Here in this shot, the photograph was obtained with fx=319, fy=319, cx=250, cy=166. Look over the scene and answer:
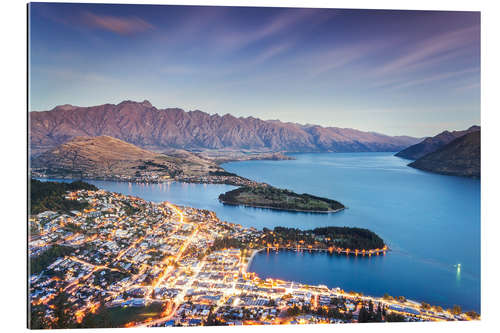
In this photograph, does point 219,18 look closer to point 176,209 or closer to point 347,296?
point 176,209

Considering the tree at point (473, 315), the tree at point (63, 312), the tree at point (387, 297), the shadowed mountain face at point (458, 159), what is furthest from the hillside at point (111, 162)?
the tree at point (473, 315)

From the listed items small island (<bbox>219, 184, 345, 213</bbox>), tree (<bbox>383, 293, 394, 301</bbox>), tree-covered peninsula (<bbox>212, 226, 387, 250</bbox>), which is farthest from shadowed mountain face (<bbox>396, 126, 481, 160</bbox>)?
tree (<bbox>383, 293, 394, 301</bbox>)

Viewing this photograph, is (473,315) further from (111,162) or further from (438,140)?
(111,162)

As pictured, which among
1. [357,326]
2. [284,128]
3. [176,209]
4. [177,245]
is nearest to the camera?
[357,326]

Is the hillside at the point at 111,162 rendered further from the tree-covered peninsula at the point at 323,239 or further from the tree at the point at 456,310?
the tree at the point at 456,310

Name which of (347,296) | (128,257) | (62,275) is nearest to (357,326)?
(347,296)

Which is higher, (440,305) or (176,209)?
(176,209)
